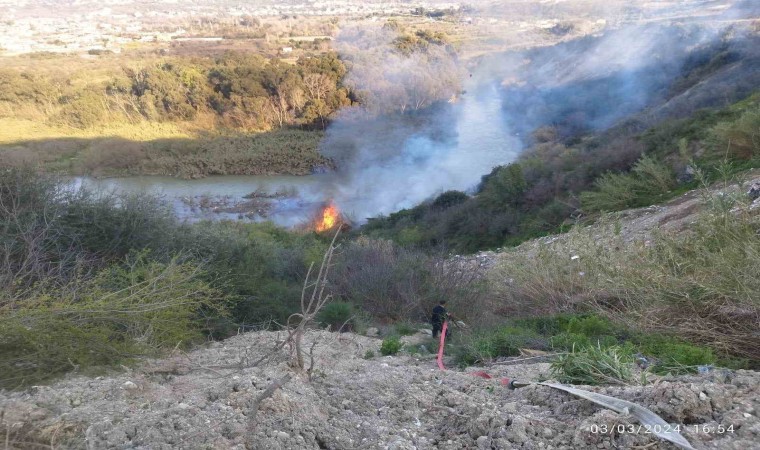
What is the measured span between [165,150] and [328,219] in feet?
54.0

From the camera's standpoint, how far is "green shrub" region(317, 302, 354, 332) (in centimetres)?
748

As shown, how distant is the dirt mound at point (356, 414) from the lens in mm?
2318

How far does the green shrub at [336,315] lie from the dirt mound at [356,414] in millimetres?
4170

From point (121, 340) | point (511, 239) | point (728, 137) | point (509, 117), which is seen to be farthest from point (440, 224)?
point (509, 117)

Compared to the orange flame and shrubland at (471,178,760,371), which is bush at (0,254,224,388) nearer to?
shrubland at (471,178,760,371)

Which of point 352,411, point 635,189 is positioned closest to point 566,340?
point 352,411

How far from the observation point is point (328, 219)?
23062mm

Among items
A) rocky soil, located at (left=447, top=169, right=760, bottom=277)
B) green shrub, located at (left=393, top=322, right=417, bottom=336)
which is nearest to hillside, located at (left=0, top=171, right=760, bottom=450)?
green shrub, located at (left=393, top=322, right=417, bottom=336)

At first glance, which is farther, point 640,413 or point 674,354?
point 674,354

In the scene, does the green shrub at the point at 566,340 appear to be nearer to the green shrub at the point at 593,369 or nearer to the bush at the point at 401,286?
the green shrub at the point at 593,369

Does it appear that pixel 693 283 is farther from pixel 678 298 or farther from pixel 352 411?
pixel 352 411

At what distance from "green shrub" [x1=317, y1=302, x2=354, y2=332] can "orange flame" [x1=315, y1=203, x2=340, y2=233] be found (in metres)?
13.3

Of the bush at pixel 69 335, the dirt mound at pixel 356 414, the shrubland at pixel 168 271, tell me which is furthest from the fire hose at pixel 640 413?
the shrubland at pixel 168 271

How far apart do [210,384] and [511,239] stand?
13158 millimetres
